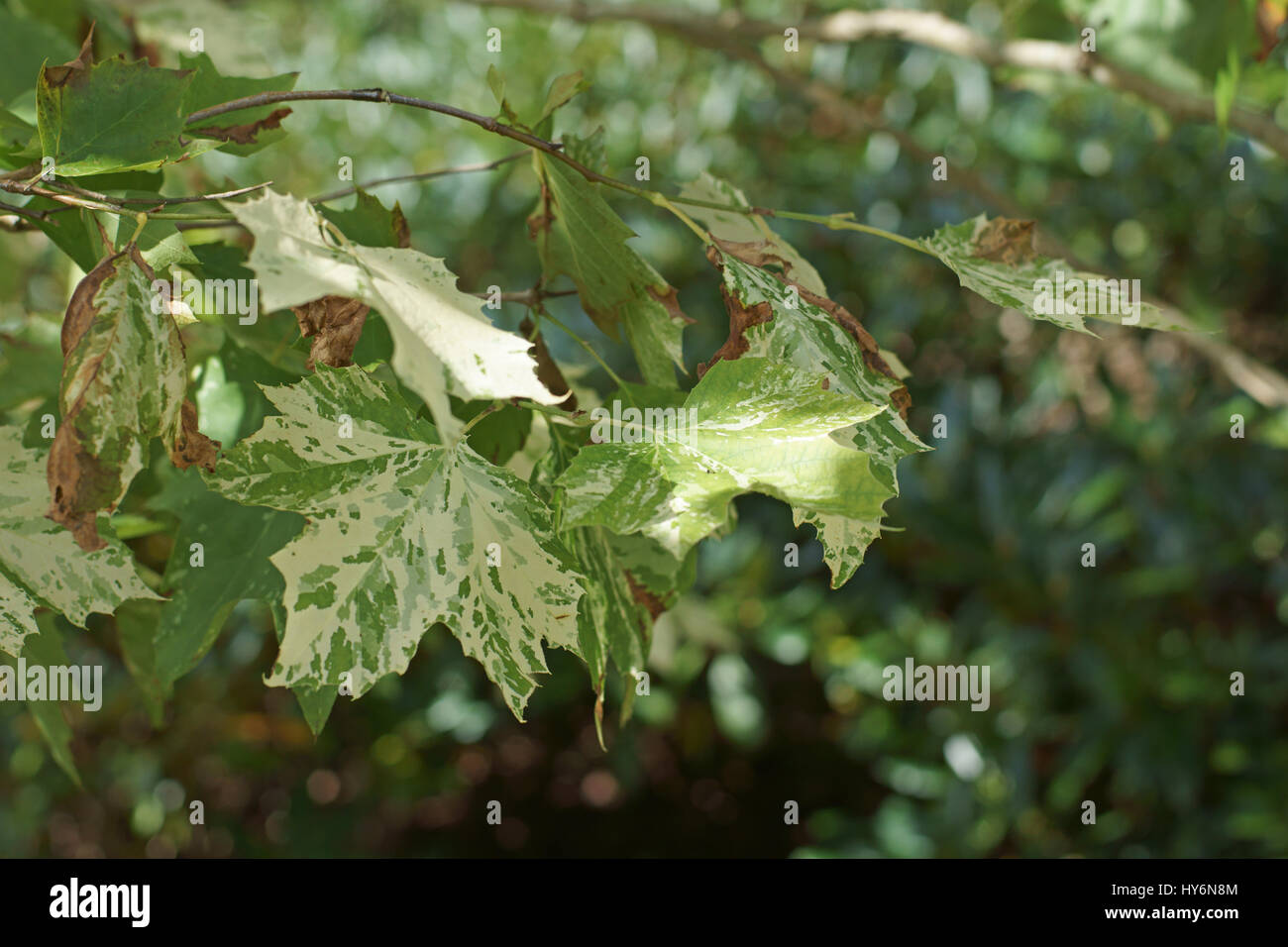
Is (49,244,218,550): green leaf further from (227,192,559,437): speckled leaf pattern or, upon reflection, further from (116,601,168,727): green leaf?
(116,601,168,727): green leaf

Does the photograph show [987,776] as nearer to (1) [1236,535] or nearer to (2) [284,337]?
(1) [1236,535]

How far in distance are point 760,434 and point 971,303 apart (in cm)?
160

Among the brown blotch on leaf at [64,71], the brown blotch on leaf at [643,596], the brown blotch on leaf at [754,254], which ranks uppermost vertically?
the brown blotch on leaf at [64,71]

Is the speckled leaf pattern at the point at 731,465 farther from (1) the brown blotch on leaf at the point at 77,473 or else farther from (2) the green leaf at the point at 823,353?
(1) the brown blotch on leaf at the point at 77,473

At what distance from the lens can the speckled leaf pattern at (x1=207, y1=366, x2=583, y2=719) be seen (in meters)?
0.39

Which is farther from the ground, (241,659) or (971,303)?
(971,303)

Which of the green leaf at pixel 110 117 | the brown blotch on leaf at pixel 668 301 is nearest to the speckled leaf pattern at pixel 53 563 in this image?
Result: the green leaf at pixel 110 117

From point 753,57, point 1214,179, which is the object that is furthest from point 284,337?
point 1214,179

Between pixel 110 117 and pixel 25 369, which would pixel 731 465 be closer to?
pixel 110 117

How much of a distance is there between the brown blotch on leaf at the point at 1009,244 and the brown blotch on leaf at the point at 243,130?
36cm

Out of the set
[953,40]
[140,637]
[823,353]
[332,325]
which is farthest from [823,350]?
[953,40]

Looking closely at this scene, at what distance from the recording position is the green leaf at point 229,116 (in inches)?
19.0

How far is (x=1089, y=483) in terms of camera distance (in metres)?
1.55

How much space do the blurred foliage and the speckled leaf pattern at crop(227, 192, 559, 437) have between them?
978mm
